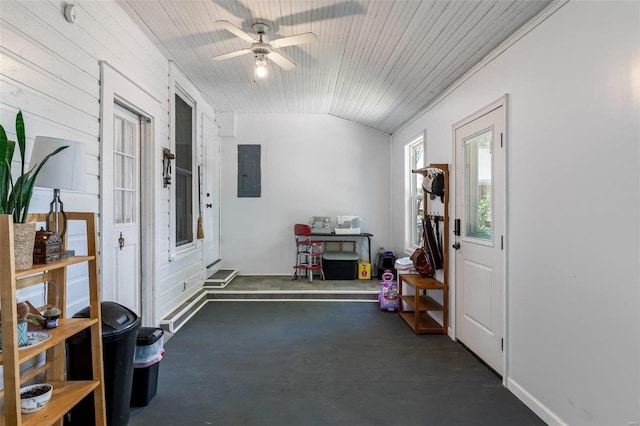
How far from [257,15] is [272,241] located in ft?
12.5

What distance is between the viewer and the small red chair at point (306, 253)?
532 cm

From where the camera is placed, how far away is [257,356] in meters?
2.96

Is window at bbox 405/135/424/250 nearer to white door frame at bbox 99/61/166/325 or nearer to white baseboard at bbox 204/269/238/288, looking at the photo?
white baseboard at bbox 204/269/238/288

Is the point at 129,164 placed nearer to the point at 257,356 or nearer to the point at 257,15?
the point at 257,15

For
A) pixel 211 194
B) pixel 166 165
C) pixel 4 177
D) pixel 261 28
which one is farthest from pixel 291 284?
pixel 4 177

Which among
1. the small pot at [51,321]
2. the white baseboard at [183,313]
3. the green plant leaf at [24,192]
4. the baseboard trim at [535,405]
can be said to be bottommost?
the baseboard trim at [535,405]

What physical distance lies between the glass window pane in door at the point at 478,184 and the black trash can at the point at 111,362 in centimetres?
278

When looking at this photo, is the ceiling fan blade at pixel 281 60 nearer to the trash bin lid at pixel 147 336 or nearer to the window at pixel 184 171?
the window at pixel 184 171

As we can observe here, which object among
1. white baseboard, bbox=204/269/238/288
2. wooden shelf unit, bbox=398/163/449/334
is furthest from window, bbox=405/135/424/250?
white baseboard, bbox=204/269/238/288

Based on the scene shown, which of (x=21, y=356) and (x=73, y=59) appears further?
(x=73, y=59)

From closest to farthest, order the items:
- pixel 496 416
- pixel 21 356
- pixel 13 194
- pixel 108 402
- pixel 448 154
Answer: pixel 21 356 → pixel 13 194 → pixel 108 402 → pixel 496 416 → pixel 448 154

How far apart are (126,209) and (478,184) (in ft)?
10.6

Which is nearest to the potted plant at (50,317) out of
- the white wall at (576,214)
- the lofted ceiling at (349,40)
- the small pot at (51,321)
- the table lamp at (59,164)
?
the small pot at (51,321)

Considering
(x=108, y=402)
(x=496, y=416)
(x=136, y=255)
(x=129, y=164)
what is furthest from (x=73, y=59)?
(x=496, y=416)
